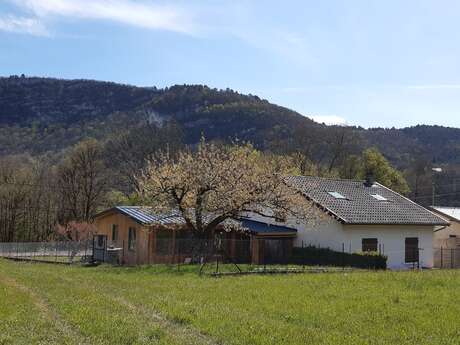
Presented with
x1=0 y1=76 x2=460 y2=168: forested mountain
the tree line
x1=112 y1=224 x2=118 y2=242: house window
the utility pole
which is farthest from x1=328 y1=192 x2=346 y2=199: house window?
x1=0 y1=76 x2=460 y2=168: forested mountain

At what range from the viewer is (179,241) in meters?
32.2

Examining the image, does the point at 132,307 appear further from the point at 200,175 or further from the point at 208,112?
the point at 208,112

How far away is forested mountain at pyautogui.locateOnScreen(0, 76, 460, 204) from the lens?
212 feet

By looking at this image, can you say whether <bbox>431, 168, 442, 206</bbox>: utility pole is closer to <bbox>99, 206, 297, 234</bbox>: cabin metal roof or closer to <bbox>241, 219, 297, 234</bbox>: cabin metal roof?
<bbox>241, 219, 297, 234</bbox>: cabin metal roof

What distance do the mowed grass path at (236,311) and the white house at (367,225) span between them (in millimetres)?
12680

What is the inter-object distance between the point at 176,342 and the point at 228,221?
25.8 metres

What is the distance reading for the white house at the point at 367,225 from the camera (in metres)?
33.5

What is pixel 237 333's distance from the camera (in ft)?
35.0

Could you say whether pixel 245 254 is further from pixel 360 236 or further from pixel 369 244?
pixel 369 244

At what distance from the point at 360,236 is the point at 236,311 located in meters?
21.8

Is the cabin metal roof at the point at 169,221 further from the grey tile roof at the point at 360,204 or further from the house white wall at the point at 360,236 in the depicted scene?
the grey tile roof at the point at 360,204

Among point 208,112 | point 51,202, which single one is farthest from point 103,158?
point 208,112

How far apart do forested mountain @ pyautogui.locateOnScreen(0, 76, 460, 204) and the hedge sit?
29.6 m

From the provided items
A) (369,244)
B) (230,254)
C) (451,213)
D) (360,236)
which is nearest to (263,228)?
(230,254)
